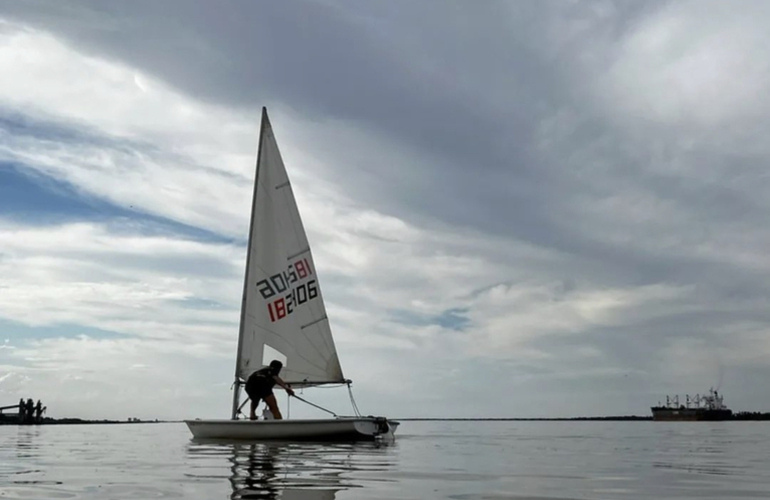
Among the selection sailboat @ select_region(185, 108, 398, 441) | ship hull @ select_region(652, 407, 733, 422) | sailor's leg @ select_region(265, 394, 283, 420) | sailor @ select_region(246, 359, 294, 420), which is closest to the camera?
sailor's leg @ select_region(265, 394, 283, 420)

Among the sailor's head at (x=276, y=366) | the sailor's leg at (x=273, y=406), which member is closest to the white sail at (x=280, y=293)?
the sailor's head at (x=276, y=366)

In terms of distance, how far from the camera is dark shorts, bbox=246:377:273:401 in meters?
23.7

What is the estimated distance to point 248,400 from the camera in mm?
24594

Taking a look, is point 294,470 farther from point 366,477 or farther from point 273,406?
point 273,406

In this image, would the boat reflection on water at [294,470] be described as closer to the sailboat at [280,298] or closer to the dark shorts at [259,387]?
the dark shorts at [259,387]

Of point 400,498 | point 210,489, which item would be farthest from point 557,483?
point 210,489

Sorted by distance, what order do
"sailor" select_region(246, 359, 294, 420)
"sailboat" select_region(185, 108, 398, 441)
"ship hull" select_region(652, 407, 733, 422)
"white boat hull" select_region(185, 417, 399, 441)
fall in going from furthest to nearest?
1. "ship hull" select_region(652, 407, 733, 422)
2. "sailboat" select_region(185, 108, 398, 441)
3. "sailor" select_region(246, 359, 294, 420)
4. "white boat hull" select_region(185, 417, 399, 441)

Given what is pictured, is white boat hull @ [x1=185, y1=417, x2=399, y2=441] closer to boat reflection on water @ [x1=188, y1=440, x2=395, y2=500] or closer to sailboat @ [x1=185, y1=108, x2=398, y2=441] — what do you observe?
sailboat @ [x1=185, y1=108, x2=398, y2=441]

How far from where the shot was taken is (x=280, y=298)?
26438mm

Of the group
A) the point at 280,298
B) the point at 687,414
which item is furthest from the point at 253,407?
the point at 687,414

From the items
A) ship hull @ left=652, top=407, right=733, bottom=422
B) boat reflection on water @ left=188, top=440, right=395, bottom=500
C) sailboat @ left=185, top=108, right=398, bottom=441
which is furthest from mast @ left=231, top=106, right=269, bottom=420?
ship hull @ left=652, top=407, right=733, bottom=422

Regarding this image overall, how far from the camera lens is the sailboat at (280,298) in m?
25.6

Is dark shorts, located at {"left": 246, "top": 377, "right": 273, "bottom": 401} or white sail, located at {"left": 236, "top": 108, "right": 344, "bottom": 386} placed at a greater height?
white sail, located at {"left": 236, "top": 108, "right": 344, "bottom": 386}

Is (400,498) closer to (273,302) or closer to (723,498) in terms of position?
(723,498)
